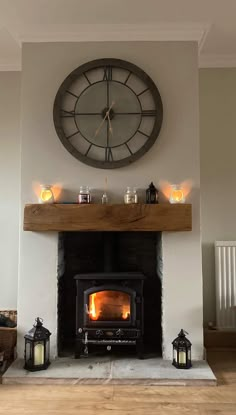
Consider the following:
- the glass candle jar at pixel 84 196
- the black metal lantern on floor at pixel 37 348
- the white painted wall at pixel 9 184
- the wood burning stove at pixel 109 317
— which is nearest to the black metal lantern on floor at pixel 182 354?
the wood burning stove at pixel 109 317

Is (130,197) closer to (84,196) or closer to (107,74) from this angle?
(84,196)

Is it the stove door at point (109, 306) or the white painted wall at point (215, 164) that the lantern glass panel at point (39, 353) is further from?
the white painted wall at point (215, 164)

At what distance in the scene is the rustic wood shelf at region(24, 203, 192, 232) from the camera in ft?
9.29

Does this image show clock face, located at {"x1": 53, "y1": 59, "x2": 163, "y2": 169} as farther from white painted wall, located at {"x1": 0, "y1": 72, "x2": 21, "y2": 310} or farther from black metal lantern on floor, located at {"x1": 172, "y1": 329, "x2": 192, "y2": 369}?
black metal lantern on floor, located at {"x1": 172, "y1": 329, "x2": 192, "y2": 369}

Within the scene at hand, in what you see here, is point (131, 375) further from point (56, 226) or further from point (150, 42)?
point (150, 42)

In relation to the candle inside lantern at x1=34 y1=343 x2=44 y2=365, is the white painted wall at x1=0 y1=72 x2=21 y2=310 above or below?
above

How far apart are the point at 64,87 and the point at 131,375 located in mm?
2163

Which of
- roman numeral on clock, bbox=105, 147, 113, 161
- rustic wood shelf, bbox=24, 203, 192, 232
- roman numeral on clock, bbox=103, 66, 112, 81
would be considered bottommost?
rustic wood shelf, bbox=24, 203, 192, 232

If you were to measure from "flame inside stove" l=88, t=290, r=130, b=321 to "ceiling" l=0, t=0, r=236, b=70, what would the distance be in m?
1.99

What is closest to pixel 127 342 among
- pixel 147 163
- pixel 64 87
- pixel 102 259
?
pixel 102 259

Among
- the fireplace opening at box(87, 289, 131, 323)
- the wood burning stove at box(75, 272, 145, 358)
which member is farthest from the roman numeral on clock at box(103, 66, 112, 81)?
the fireplace opening at box(87, 289, 131, 323)

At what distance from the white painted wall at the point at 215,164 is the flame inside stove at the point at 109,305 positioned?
896mm

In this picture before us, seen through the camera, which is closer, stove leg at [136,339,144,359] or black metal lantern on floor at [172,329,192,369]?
black metal lantern on floor at [172,329,192,369]

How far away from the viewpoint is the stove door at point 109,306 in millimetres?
2904
